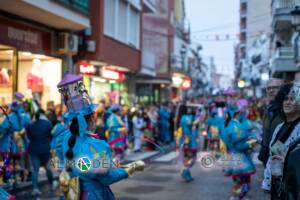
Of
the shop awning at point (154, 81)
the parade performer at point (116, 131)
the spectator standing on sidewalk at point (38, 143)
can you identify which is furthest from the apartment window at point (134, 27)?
the spectator standing on sidewalk at point (38, 143)

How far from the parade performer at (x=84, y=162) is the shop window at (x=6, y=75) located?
36.7 feet

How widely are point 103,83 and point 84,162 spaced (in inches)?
783

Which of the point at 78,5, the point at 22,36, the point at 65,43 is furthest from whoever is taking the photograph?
the point at 65,43

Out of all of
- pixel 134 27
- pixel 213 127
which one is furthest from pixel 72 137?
pixel 134 27

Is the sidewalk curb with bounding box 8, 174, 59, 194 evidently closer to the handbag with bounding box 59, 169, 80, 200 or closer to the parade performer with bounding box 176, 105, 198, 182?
the parade performer with bounding box 176, 105, 198, 182

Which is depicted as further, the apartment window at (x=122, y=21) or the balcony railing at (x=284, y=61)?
the balcony railing at (x=284, y=61)

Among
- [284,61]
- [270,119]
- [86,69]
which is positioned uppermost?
[284,61]

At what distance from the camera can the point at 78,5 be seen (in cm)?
1762

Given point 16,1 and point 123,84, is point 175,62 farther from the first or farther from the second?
point 16,1

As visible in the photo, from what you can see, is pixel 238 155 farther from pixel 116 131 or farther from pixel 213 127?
pixel 213 127

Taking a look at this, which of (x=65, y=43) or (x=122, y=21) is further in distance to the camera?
(x=122, y=21)

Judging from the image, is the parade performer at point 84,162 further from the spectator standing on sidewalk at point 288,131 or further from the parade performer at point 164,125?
the parade performer at point 164,125

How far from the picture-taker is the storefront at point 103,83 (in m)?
21.0

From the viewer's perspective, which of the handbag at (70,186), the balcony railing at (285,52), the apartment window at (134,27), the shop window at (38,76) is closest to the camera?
the handbag at (70,186)
